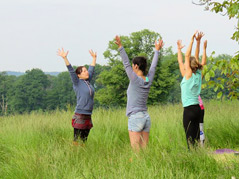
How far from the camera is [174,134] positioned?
7.01 m

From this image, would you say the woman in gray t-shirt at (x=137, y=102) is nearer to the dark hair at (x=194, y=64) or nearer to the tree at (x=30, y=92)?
the dark hair at (x=194, y=64)

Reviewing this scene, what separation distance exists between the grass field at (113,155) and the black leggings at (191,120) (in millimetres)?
299

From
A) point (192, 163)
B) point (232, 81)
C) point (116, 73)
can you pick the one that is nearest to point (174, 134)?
point (232, 81)

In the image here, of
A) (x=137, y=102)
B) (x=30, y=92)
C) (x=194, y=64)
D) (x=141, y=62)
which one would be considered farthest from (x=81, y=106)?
(x=30, y=92)

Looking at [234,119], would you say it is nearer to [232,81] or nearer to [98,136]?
[232,81]

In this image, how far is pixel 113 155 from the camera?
4.62 metres

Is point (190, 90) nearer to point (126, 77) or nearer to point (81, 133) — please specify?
point (81, 133)

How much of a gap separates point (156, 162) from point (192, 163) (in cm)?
50

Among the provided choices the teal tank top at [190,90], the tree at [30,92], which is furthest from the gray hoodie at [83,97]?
the tree at [30,92]

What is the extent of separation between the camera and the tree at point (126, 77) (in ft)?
122

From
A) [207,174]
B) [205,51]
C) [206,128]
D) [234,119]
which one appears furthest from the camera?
[234,119]

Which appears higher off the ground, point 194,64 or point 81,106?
point 194,64

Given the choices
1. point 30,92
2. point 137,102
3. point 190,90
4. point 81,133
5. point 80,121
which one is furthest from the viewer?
point 30,92

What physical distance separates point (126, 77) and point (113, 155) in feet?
112
